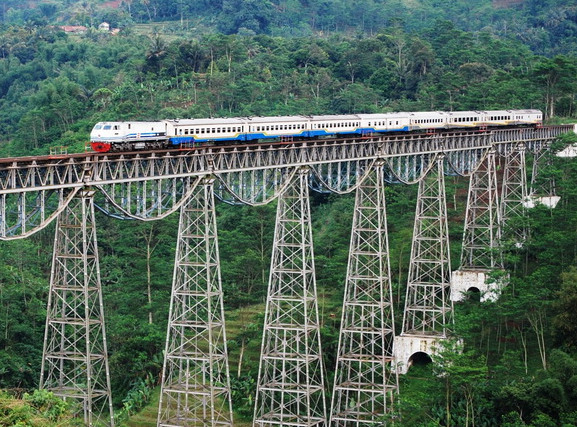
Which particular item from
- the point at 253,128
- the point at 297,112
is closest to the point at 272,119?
the point at 253,128

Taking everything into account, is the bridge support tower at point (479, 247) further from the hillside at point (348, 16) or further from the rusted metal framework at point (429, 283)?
the hillside at point (348, 16)

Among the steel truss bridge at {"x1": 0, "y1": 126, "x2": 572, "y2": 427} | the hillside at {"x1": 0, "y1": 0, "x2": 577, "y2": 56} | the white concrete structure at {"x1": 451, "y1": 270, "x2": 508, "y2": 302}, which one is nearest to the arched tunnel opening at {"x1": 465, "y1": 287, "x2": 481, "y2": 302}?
the white concrete structure at {"x1": 451, "y1": 270, "x2": 508, "y2": 302}

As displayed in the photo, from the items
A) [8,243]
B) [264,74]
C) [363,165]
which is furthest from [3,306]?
[264,74]

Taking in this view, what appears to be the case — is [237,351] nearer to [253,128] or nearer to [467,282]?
[467,282]

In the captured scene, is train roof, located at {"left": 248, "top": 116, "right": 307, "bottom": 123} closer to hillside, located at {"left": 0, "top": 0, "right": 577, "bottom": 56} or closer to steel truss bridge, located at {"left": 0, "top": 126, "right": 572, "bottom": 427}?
steel truss bridge, located at {"left": 0, "top": 126, "right": 572, "bottom": 427}

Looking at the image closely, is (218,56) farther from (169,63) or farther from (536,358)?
(536,358)

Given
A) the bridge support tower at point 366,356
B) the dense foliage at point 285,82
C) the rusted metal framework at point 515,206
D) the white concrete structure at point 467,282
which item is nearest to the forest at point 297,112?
the dense foliage at point 285,82
